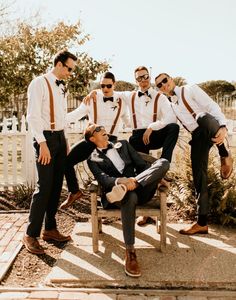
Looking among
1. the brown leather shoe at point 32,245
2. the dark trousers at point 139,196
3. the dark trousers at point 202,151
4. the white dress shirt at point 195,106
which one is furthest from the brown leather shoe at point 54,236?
the white dress shirt at point 195,106

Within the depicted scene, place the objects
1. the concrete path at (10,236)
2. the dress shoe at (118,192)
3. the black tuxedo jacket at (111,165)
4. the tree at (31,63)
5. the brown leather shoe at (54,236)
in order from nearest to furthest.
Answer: the dress shoe at (118,192) < the concrete path at (10,236) < the black tuxedo jacket at (111,165) < the brown leather shoe at (54,236) < the tree at (31,63)

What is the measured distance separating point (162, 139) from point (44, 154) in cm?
185

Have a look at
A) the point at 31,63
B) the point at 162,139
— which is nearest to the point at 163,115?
the point at 162,139

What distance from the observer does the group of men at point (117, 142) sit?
4.16 metres

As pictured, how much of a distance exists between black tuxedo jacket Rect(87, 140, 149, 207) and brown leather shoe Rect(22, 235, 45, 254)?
899 mm

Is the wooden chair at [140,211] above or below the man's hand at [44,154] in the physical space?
below

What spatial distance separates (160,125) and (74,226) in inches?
71.7

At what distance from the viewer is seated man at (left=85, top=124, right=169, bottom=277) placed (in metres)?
3.89

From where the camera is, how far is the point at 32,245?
436cm

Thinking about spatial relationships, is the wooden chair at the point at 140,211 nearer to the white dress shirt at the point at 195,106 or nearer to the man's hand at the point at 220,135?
the man's hand at the point at 220,135

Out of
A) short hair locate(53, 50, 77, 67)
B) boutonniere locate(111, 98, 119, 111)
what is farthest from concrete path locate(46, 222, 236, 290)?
short hair locate(53, 50, 77, 67)

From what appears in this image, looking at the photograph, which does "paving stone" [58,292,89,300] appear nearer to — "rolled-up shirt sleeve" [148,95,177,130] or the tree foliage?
"rolled-up shirt sleeve" [148,95,177,130]

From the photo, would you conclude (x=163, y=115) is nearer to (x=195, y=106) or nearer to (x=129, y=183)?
(x=195, y=106)

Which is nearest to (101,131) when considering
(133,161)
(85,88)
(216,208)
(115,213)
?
(133,161)
